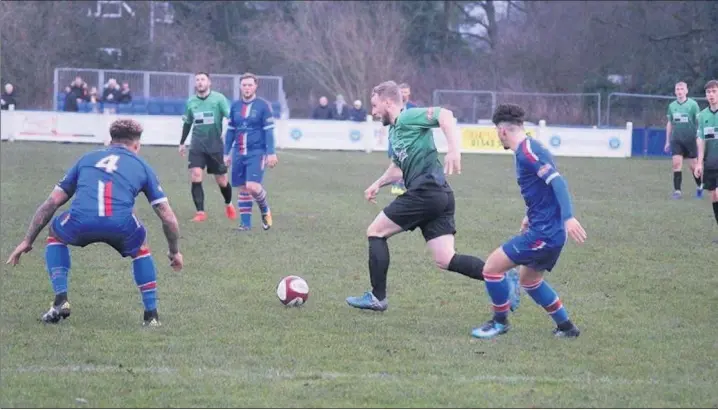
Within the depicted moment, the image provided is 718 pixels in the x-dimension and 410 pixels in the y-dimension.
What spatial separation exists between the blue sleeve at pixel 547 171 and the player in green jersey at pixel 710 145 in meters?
7.09

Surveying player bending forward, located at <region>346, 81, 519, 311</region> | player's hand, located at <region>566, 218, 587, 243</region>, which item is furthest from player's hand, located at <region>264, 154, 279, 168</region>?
player's hand, located at <region>566, 218, 587, 243</region>

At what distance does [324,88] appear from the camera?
155 feet

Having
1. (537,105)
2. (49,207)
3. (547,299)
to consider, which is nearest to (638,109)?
(537,105)

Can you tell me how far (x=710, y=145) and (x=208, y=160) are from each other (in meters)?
6.19

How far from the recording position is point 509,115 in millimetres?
7391

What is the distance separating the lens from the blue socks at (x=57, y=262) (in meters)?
7.66

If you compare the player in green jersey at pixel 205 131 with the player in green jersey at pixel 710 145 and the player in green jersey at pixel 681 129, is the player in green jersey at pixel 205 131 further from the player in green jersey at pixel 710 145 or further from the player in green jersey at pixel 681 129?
the player in green jersey at pixel 681 129

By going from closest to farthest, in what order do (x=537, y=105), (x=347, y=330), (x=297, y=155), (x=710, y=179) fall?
(x=347, y=330)
(x=710, y=179)
(x=297, y=155)
(x=537, y=105)

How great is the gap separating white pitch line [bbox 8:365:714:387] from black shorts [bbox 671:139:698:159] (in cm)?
1343

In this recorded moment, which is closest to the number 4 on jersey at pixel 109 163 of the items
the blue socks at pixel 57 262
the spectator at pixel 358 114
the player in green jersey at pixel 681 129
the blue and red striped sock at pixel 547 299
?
the blue socks at pixel 57 262

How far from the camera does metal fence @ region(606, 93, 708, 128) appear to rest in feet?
113

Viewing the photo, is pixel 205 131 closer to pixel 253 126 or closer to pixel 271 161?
pixel 253 126

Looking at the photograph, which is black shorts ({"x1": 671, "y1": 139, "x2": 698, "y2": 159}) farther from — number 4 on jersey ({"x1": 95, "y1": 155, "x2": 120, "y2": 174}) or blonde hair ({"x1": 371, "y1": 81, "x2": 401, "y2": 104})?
number 4 on jersey ({"x1": 95, "y1": 155, "x2": 120, "y2": 174})

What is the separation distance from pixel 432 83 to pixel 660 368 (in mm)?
41525
